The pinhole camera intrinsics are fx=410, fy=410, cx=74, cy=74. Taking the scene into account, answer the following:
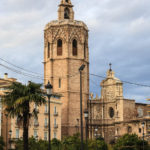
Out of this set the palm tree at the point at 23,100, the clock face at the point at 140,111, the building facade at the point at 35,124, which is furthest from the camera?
the clock face at the point at 140,111

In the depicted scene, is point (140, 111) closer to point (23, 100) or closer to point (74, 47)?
point (74, 47)

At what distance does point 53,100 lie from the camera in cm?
6962

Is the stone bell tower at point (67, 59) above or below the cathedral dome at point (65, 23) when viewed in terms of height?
below

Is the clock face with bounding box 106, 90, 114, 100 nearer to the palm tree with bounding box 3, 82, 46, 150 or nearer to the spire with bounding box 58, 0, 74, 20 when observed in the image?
the spire with bounding box 58, 0, 74, 20

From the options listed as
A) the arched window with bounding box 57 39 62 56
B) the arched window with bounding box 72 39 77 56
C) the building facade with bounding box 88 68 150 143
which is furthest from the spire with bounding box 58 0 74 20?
the building facade with bounding box 88 68 150 143

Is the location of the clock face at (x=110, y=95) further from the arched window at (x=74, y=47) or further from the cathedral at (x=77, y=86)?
the arched window at (x=74, y=47)

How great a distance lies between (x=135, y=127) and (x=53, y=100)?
55.8 ft

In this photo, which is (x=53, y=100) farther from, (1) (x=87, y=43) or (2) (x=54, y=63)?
(1) (x=87, y=43)

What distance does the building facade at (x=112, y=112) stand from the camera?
3083 inches

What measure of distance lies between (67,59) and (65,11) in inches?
454

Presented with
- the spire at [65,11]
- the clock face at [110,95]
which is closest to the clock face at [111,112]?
the clock face at [110,95]

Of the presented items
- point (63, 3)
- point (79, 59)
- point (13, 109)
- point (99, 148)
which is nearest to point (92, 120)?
point (79, 59)

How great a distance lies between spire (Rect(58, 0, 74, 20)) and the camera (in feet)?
276

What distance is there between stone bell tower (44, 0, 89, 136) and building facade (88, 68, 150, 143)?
427 cm
